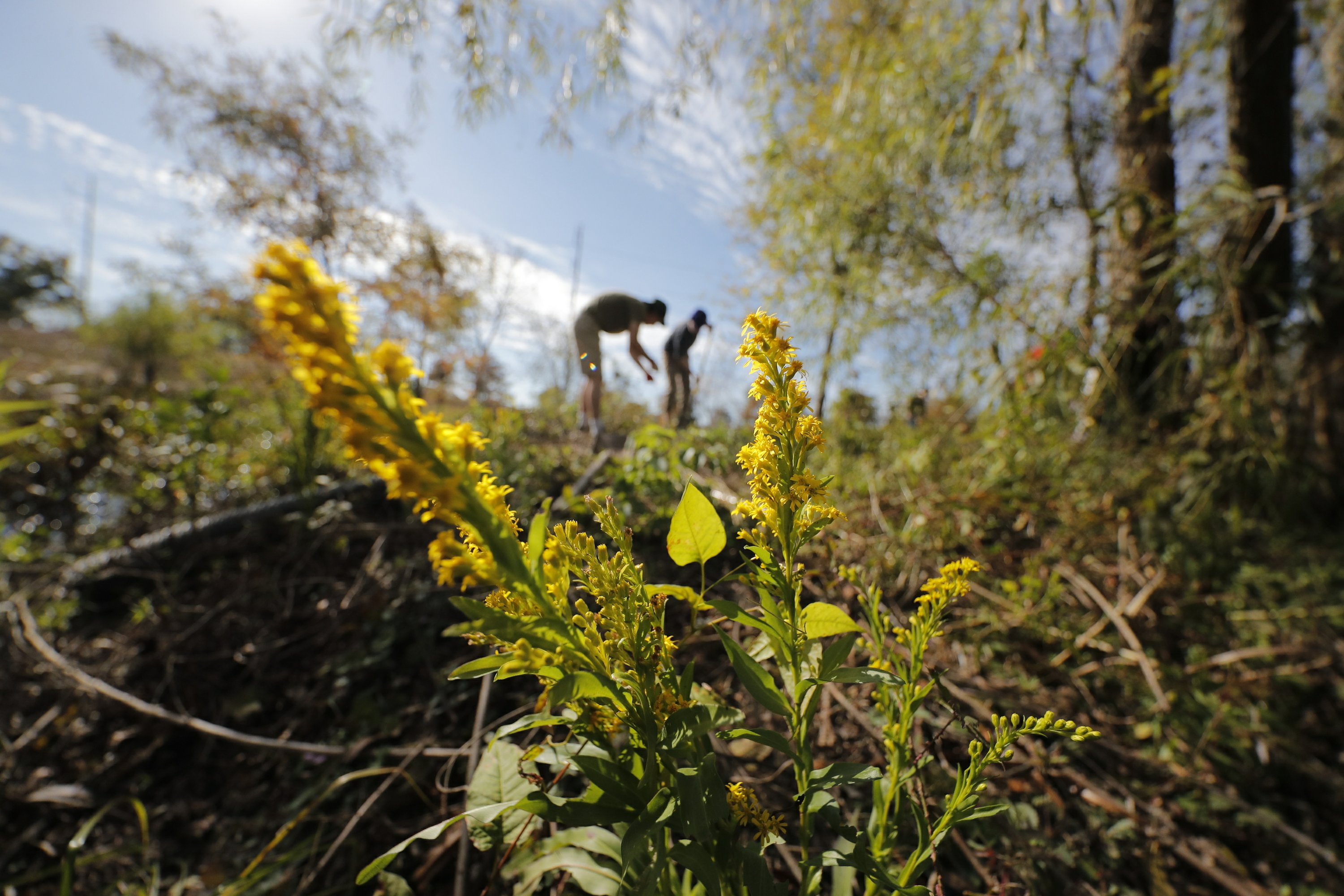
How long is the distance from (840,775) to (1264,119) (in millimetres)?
5198

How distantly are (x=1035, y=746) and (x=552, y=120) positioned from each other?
362cm

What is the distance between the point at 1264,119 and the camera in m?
3.28

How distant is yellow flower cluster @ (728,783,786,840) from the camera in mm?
711

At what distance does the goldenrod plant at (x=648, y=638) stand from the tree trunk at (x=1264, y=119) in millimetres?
3700

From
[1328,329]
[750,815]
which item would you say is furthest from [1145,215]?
[750,815]

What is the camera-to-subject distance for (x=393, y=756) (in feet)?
5.54

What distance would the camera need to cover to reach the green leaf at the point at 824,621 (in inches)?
25.3

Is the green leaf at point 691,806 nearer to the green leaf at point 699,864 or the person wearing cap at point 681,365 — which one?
the green leaf at point 699,864

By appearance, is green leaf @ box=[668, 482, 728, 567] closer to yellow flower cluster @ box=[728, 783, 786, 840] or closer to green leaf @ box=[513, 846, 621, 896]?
yellow flower cluster @ box=[728, 783, 786, 840]

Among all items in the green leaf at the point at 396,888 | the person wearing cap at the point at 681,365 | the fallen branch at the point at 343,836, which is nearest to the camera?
the green leaf at the point at 396,888

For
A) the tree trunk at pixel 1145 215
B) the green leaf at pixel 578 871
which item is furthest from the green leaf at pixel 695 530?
the tree trunk at pixel 1145 215

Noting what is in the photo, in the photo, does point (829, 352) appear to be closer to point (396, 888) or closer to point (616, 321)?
point (616, 321)

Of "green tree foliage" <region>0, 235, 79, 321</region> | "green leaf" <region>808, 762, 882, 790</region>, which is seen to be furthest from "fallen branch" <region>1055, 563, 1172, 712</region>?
"green tree foliage" <region>0, 235, 79, 321</region>

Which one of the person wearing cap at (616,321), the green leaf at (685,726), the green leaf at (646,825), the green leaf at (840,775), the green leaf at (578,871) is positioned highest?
the person wearing cap at (616,321)
